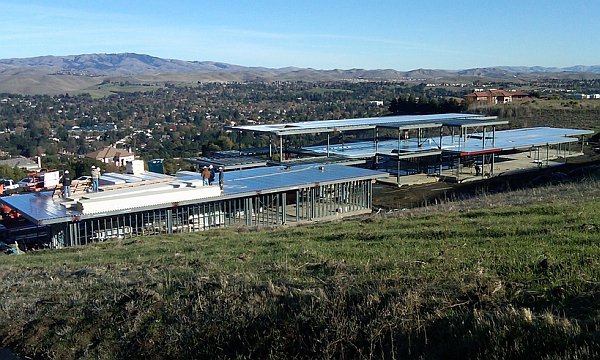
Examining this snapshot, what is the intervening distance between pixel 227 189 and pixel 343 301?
67.8ft

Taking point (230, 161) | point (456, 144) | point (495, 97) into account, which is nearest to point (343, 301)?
point (230, 161)

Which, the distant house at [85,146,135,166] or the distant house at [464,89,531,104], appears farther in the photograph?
the distant house at [464,89,531,104]

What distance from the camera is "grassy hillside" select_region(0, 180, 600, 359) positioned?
20.9 feet

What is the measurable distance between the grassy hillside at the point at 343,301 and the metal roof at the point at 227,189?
9.86 metres

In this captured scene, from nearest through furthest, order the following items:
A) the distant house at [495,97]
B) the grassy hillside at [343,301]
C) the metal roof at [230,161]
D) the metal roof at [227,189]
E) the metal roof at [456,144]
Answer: the grassy hillside at [343,301]
the metal roof at [227,189]
the metal roof at [230,161]
the metal roof at [456,144]
the distant house at [495,97]

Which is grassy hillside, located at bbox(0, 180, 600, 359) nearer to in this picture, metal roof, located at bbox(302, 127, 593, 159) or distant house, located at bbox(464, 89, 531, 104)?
metal roof, located at bbox(302, 127, 593, 159)

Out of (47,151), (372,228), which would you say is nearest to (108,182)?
(372,228)

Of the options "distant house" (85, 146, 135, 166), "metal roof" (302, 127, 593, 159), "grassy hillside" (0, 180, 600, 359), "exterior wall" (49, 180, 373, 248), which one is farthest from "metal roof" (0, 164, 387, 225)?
"distant house" (85, 146, 135, 166)

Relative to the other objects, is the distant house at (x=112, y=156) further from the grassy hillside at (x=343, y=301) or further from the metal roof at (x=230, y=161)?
the grassy hillside at (x=343, y=301)

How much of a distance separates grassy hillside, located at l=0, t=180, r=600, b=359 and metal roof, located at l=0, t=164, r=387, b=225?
32.4 ft

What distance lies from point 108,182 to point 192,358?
72.4 ft

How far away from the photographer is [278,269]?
33.8 feet

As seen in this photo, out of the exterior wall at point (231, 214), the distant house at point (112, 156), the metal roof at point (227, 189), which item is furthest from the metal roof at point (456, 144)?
the distant house at point (112, 156)

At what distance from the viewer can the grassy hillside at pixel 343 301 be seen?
6.38 meters
